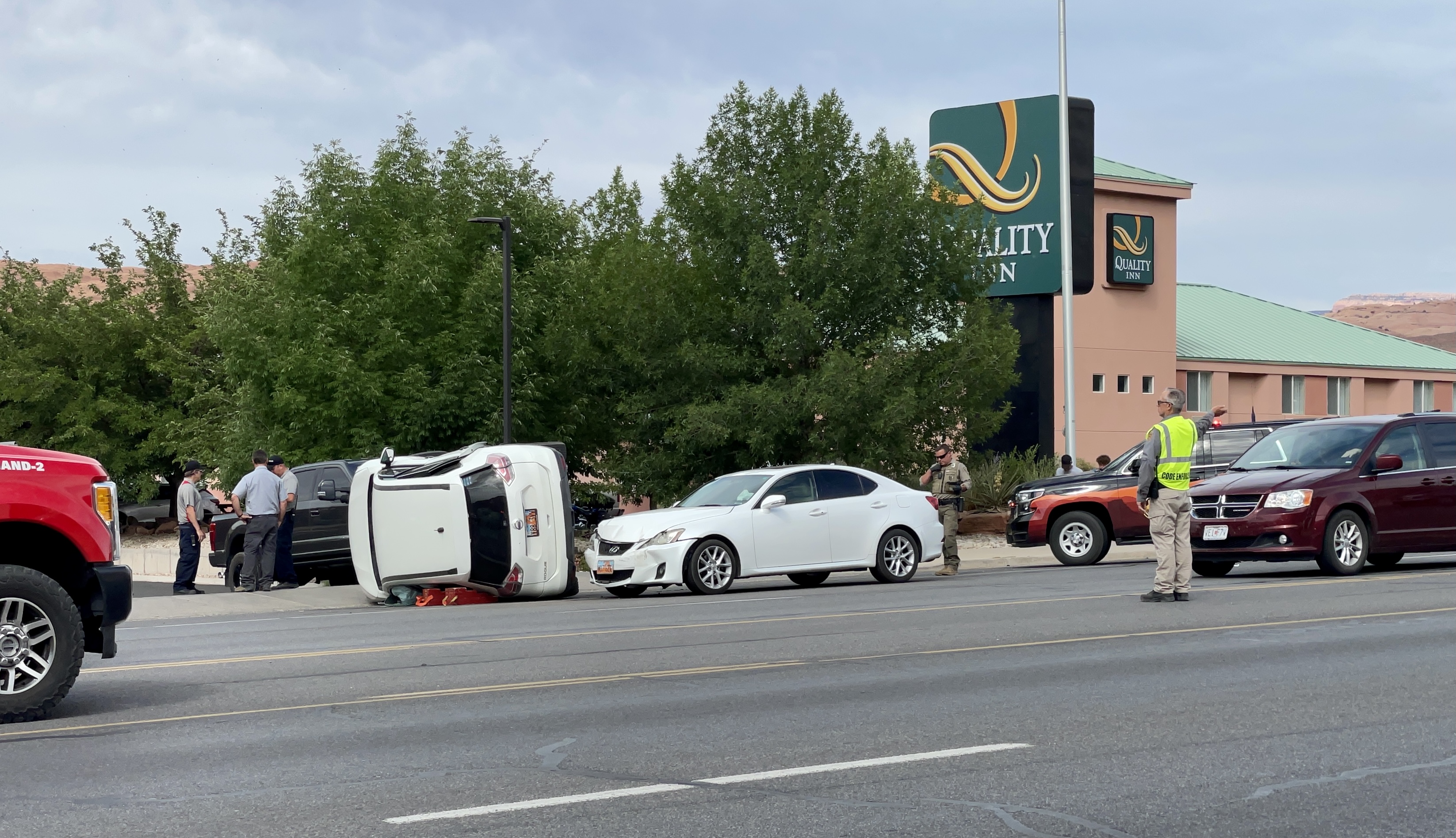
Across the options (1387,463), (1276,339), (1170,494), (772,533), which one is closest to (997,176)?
(772,533)

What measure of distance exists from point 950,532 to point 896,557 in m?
2.39

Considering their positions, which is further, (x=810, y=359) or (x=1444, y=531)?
(x=810, y=359)

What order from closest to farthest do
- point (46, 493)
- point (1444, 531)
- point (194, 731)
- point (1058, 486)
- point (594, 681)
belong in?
point (194, 731), point (46, 493), point (594, 681), point (1444, 531), point (1058, 486)

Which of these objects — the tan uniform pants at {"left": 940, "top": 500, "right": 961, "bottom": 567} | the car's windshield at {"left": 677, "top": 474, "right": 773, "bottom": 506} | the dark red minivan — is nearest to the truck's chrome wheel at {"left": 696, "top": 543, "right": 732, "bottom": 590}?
the car's windshield at {"left": 677, "top": 474, "right": 773, "bottom": 506}

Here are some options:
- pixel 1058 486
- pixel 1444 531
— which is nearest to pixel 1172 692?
pixel 1444 531

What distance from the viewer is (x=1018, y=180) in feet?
125

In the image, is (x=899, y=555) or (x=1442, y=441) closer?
(x=1442, y=441)

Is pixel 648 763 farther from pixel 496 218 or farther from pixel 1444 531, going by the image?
pixel 496 218

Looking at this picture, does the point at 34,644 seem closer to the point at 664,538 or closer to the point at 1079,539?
the point at 664,538

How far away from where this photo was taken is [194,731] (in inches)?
314

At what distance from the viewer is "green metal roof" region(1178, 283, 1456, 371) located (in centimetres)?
6041

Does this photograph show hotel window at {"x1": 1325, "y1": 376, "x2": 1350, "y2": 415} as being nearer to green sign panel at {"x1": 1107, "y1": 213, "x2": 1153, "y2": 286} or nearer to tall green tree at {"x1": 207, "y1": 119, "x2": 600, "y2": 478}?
green sign panel at {"x1": 1107, "y1": 213, "x2": 1153, "y2": 286}

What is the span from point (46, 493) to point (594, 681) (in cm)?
338

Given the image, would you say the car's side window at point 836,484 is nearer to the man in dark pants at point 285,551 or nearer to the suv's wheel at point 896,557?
the suv's wheel at point 896,557
